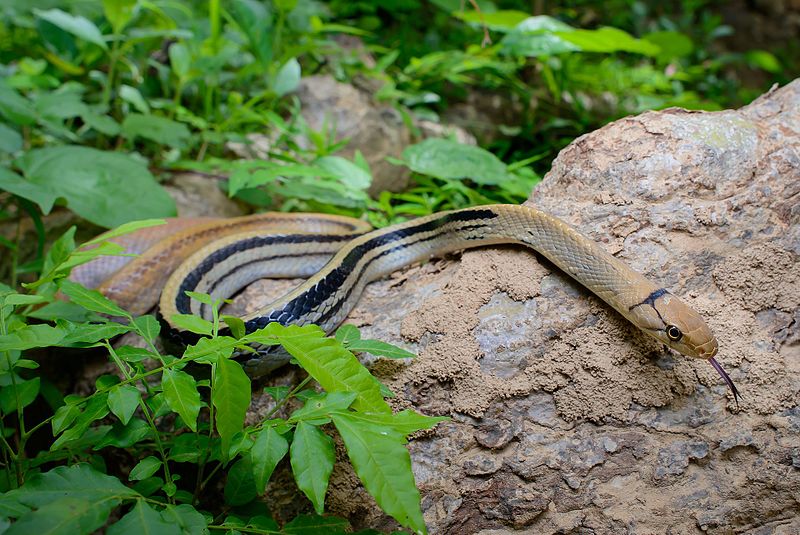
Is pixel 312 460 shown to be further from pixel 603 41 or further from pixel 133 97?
pixel 603 41

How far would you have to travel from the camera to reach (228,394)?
167 centimetres

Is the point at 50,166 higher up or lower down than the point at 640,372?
higher up

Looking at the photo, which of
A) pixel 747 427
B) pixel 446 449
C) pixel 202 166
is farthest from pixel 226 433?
pixel 202 166

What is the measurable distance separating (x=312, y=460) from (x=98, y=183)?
7.41ft

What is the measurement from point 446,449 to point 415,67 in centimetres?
356

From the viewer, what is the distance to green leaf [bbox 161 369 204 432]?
168 cm

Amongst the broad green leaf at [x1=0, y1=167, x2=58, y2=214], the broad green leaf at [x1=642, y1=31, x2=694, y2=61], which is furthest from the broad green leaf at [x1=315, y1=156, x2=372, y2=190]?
the broad green leaf at [x1=642, y1=31, x2=694, y2=61]

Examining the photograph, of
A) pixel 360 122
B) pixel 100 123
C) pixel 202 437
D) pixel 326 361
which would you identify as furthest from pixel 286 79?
pixel 326 361

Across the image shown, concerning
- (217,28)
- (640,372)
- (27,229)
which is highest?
Result: (217,28)

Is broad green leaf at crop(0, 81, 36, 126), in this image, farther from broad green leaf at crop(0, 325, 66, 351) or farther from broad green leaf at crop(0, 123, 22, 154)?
broad green leaf at crop(0, 325, 66, 351)

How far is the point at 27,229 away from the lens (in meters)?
3.54

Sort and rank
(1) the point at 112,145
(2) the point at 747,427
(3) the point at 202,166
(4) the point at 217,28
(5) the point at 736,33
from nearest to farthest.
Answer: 1. (2) the point at 747,427
2. (3) the point at 202,166
3. (1) the point at 112,145
4. (4) the point at 217,28
5. (5) the point at 736,33

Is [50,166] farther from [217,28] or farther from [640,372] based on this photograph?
[640,372]

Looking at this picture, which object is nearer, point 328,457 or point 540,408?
point 328,457
